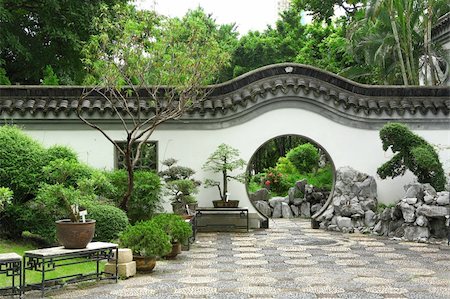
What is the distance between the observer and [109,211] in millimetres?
9289

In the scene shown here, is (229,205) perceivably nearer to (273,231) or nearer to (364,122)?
(273,231)

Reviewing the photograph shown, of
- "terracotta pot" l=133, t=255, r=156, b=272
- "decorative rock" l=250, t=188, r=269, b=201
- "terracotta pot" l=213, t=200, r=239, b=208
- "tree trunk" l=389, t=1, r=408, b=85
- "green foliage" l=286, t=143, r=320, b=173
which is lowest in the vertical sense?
"terracotta pot" l=133, t=255, r=156, b=272

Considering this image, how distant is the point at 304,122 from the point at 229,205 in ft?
8.52

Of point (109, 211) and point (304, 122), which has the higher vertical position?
point (304, 122)

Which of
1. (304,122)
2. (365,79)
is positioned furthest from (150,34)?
(365,79)

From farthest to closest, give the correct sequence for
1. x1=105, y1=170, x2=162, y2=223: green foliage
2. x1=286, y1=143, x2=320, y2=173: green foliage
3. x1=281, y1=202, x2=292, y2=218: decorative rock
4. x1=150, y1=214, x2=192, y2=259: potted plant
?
x1=286, y1=143, x2=320, y2=173: green foliage → x1=281, y1=202, x2=292, y2=218: decorative rock → x1=105, y1=170, x2=162, y2=223: green foliage → x1=150, y1=214, x2=192, y2=259: potted plant

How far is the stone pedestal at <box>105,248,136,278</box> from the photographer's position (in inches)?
285

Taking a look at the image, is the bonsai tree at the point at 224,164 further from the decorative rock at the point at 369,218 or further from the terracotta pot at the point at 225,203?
the decorative rock at the point at 369,218

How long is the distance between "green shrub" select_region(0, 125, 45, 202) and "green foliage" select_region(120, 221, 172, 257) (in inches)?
87.8

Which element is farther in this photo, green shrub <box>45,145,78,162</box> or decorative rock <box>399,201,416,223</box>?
decorative rock <box>399,201,416,223</box>

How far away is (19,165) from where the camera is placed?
9070mm

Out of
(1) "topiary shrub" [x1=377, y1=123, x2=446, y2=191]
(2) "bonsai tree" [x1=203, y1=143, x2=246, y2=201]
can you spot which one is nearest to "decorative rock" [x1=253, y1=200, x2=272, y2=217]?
(2) "bonsai tree" [x1=203, y1=143, x2=246, y2=201]

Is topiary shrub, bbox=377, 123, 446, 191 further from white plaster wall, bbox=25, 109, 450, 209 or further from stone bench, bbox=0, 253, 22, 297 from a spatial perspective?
stone bench, bbox=0, 253, 22, 297

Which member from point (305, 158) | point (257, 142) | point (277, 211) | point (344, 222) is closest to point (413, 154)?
point (344, 222)
